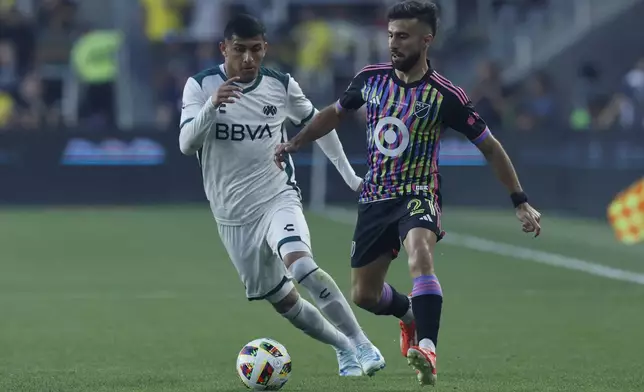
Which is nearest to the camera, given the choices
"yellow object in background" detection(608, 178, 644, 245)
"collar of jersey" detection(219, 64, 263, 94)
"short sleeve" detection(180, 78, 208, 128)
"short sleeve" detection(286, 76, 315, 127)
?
"short sleeve" detection(180, 78, 208, 128)

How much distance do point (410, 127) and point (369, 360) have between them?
55.3 inches

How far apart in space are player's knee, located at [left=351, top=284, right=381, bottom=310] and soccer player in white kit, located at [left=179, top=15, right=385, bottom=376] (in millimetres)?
104

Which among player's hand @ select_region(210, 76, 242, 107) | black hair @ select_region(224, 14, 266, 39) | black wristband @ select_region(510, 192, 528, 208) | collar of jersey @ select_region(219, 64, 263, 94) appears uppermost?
black hair @ select_region(224, 14, 266, 39)

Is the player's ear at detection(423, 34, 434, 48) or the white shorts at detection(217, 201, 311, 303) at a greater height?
the player's ear at detection(423, 34, 434, 48)

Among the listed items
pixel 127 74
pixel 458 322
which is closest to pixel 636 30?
pixel 127 74

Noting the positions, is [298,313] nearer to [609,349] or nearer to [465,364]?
[465,364]

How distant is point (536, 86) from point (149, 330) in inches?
623

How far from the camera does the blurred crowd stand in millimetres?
25875

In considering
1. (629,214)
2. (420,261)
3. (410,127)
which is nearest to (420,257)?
(420,261)

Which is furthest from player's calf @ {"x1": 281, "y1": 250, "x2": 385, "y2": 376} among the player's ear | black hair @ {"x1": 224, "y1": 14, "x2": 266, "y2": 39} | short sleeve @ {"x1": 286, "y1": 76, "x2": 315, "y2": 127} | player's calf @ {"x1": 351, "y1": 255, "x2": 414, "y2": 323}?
the player's ear

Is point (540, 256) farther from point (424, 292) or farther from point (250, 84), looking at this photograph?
point (424, 292)

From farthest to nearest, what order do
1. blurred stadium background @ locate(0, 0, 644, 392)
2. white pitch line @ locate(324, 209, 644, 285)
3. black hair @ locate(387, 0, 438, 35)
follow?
white pitch line @ locate(324, 209, 644, 285), blurred stadium background @ locate(0, 0, 644, 392), black hair @ locate(387, 0, 438, 35)

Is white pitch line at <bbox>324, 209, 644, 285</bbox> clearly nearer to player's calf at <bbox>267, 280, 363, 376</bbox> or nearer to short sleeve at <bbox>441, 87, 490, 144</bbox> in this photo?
player's calf at <bbox>267, 280, 363, 376</bbox>

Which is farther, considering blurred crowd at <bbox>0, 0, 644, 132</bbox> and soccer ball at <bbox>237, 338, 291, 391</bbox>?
blurred crowd at <bbox>0, 0, 644, 132</bbox>
